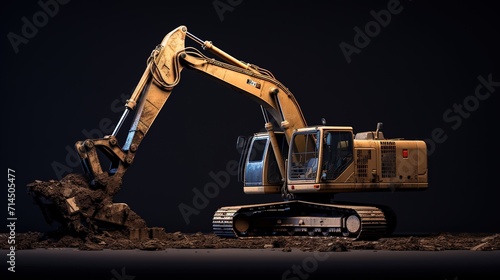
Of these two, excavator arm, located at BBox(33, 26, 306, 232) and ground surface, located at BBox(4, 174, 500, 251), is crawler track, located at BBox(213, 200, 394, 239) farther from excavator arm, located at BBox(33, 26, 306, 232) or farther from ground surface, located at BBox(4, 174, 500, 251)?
excavator arm, located at BBox(33, 26, 306, 232)

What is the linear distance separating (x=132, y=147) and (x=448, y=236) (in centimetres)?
579

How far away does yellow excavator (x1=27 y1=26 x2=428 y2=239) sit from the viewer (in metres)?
15.5

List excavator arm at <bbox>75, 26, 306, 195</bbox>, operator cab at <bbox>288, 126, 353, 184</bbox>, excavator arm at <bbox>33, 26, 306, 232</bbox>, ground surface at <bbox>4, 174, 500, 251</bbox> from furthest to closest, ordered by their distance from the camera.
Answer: operator cab at <bbox>288, 126, 353, 184</bbox>
excavator arm at <bbox>75, 26, 306, 195</bbox>
excavator arm at <bbox>33, 26, 306, 232</bbox>
ground surface at <bbox>4, 174, 500, 251</bbox>

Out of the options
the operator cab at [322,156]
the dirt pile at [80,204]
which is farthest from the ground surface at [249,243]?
the operator cab at [322,156]

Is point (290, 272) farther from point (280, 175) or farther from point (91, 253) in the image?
point (280, 175)

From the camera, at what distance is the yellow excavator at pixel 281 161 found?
1550 centimetres

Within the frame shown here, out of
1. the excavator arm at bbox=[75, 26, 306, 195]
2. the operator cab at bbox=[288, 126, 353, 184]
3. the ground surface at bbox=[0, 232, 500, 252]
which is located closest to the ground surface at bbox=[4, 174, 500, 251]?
the ground surface at bbox=[0, 232, 500, 252]

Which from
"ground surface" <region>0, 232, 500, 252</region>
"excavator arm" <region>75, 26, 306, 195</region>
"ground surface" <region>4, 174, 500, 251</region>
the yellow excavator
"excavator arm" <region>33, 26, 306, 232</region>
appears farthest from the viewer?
the yellow excavator

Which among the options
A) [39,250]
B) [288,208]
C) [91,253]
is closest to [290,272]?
[91,253]

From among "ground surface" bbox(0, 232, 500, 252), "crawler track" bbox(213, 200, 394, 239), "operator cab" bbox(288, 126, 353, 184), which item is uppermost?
"operator cab" bbox(288, 126, 353, 184)

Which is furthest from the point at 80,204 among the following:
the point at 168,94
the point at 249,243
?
the point at 249,243

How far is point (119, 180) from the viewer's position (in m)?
15.3

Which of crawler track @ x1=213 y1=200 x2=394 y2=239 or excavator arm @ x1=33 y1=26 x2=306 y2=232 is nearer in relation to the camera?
excavator arm @ x1=33 y1=26 x2=306 y2=232

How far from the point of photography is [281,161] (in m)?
17.4
